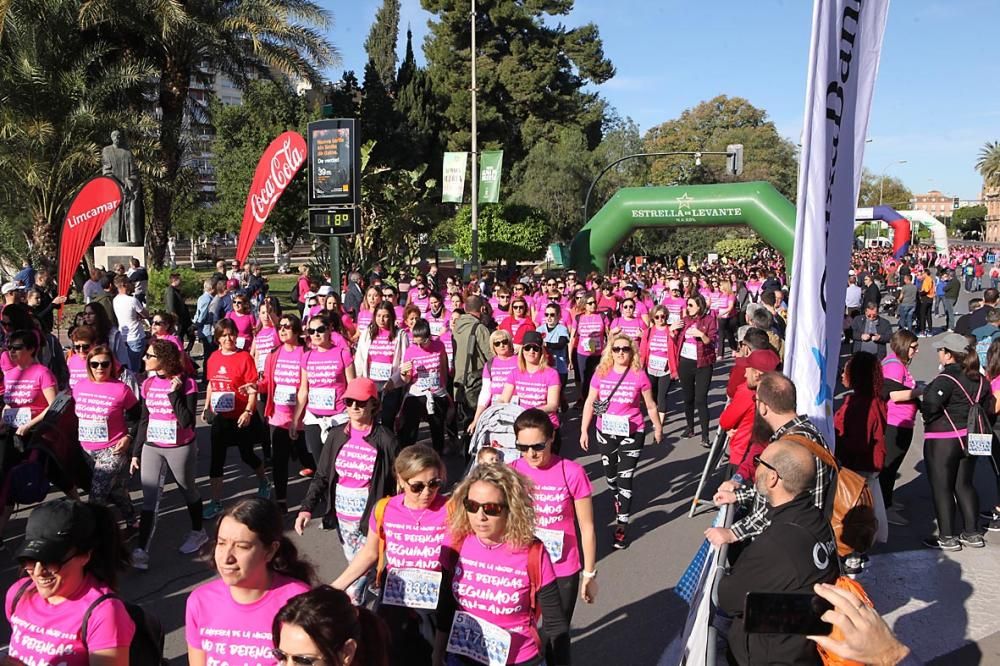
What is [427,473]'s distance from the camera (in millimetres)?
3447

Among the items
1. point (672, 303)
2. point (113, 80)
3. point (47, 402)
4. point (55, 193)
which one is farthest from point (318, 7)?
point (47, 402)

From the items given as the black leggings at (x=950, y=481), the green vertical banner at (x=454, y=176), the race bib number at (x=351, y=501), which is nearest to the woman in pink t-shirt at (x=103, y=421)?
the race bib number at (x=351, y=501)

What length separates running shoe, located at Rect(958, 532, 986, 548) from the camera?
6316mm

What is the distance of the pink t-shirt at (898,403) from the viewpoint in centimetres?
659

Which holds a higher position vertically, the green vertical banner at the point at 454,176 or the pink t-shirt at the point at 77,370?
the green vertical banner at the point at 454,176

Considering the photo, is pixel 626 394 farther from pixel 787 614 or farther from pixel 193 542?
pixel 787 614

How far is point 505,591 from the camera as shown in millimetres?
3070

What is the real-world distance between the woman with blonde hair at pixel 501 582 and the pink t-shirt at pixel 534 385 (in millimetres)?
3199

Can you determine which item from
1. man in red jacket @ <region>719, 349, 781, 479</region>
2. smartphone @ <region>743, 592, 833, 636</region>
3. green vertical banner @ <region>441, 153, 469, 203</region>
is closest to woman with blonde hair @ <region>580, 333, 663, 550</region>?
man in red jacket @ <region>719, 349, 781, 479</region>

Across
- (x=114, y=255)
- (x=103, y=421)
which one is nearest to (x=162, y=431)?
(x=103, y=421)

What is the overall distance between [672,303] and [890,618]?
25.5 ft

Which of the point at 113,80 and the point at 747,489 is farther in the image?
the point at 113,80

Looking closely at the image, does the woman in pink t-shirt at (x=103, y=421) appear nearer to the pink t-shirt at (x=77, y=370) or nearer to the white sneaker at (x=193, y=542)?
the white sneaker at (x=193, y=542)

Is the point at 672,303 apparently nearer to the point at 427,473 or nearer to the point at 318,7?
the point at 427,473
